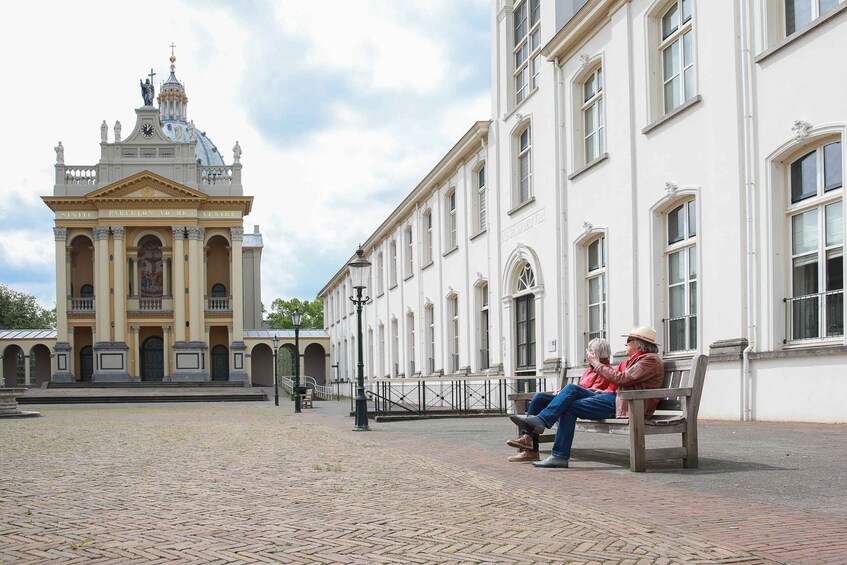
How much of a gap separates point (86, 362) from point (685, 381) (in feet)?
197

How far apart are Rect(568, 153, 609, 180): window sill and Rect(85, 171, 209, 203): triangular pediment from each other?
44409 mm

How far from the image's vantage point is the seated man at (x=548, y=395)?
848 cm

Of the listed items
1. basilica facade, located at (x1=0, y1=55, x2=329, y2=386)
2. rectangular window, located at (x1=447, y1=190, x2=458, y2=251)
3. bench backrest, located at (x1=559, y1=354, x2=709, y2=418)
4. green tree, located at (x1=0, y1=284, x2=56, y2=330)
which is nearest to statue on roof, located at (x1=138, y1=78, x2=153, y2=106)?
basilica facade, located at (x1=0, y1=55, x2=329, y2=386)

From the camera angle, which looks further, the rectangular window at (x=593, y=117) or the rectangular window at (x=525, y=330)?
the rectangular window at (x=525, y=330)

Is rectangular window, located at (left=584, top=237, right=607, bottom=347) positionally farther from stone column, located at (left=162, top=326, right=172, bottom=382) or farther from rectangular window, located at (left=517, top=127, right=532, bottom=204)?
stone column, located at (left=162, top=326, right=172, bottom=382)

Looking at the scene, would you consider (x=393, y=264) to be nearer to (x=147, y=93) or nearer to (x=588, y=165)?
(x=588, y=165)

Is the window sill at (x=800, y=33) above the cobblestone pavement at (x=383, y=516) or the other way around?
above

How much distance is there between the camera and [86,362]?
205 feet

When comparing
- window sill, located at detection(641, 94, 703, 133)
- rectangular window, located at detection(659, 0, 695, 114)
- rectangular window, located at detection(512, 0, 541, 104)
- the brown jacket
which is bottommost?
the brown jacket

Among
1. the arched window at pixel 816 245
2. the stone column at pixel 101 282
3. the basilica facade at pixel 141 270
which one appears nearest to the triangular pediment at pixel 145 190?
the basilica facade at pixel 141 270

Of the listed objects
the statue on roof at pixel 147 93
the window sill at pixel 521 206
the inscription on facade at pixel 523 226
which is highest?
the statue on roof at pixel 147 93

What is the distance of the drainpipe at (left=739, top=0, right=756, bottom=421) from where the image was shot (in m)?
14.2

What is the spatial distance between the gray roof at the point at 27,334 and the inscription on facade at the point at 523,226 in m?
46.0

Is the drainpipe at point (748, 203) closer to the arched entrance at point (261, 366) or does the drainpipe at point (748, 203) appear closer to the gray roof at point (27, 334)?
the gray roof at point (27, 334)
